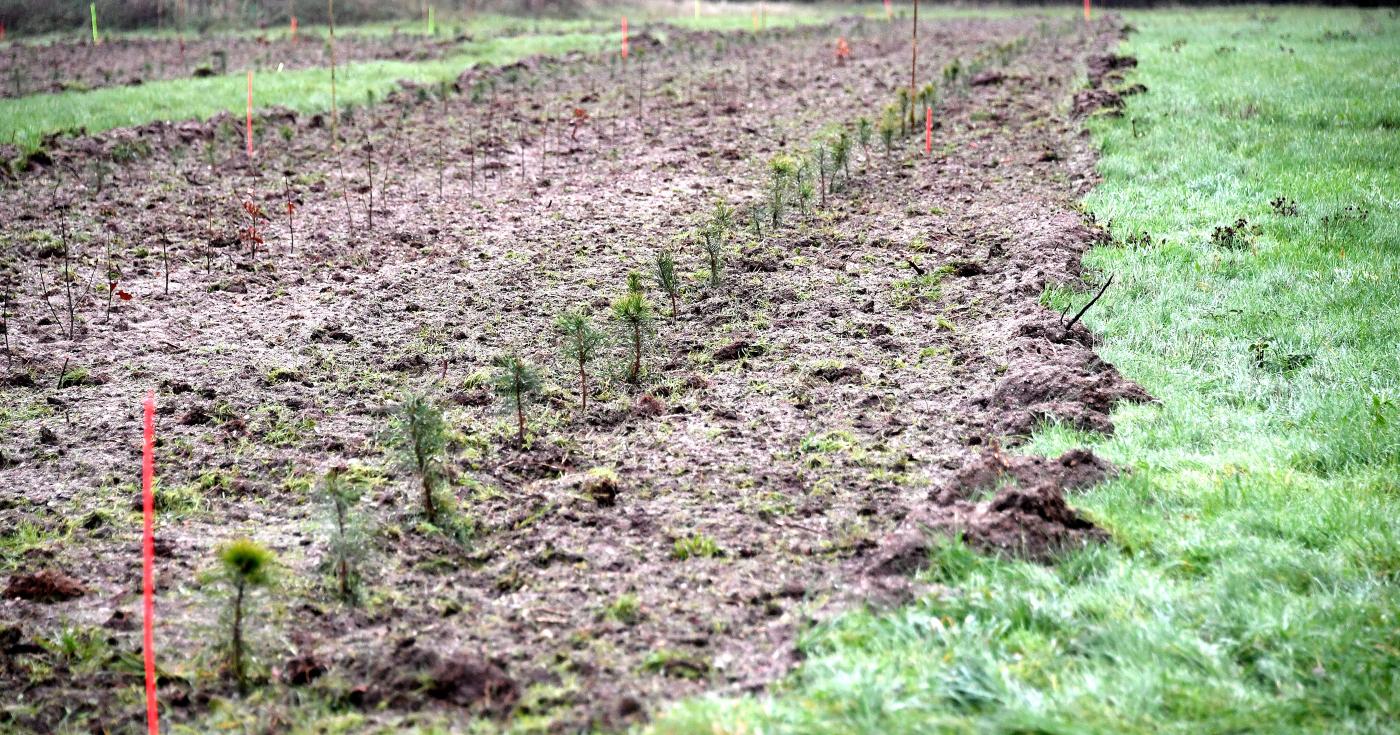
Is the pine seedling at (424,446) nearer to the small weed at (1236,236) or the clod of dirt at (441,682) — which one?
the clod of dirt at (441,682)

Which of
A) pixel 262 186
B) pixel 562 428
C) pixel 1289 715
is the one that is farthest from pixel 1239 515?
pixel 262 186

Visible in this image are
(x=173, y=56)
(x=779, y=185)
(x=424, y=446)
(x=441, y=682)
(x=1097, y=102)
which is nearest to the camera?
(x=441, y=682)

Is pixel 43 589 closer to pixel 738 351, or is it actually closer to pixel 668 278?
pixel 738 351

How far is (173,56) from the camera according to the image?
18094mm

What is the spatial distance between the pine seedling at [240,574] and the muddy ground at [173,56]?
493 inches

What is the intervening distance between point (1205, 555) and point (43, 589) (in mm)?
4192

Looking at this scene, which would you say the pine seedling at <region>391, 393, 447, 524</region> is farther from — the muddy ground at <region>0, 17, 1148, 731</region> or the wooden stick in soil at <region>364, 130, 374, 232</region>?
the wooden stick in soil at <region>364, 130, 374, 232</region>

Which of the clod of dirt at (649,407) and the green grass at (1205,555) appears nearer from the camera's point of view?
the green grass at (1205,555)

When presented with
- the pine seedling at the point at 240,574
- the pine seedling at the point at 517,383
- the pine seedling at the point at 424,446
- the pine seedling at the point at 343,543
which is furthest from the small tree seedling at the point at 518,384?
the pine seedling at the point at 240,574

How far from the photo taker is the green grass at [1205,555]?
3223mm

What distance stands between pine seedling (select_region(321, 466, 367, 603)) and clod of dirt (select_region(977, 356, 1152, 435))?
A: 2776mm

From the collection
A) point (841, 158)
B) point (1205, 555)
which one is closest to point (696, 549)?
point (1205, 555)

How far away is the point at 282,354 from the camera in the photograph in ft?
21.0

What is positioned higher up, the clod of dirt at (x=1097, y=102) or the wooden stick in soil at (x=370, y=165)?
the clod of dirt at (x=1097, y=102)
